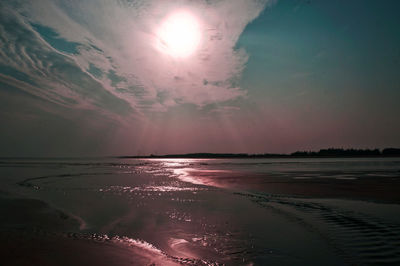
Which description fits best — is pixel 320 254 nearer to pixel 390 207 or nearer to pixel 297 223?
pixel 297 223

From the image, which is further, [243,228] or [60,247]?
[243,228]

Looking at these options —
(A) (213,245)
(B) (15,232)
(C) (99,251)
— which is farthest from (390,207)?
(B) (15,232)

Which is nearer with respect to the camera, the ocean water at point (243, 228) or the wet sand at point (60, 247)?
the wet sand at point (60, 247)

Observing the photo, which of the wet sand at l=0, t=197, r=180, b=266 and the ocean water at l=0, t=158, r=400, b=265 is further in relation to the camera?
the ocean water at l=0, t=158, r=400, b=265

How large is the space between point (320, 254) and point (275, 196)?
11054 mm

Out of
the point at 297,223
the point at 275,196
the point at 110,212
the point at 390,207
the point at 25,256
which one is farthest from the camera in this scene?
the point at 275,196

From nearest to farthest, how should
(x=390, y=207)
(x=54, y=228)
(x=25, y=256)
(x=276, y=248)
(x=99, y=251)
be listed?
(x=25, y=256), (x=99, y=251), (x=276, y=248), (x=54, y=228), (x=390, y=207)

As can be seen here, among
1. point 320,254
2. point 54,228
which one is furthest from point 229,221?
point 54,228

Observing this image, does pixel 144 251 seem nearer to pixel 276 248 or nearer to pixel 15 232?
pixel 276 248

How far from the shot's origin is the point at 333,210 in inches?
507

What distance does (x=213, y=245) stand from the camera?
7.88m

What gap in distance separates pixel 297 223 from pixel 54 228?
9498mm

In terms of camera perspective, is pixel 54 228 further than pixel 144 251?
Yes

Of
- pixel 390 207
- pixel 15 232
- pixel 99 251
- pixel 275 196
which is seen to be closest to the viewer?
pixel 99 251
